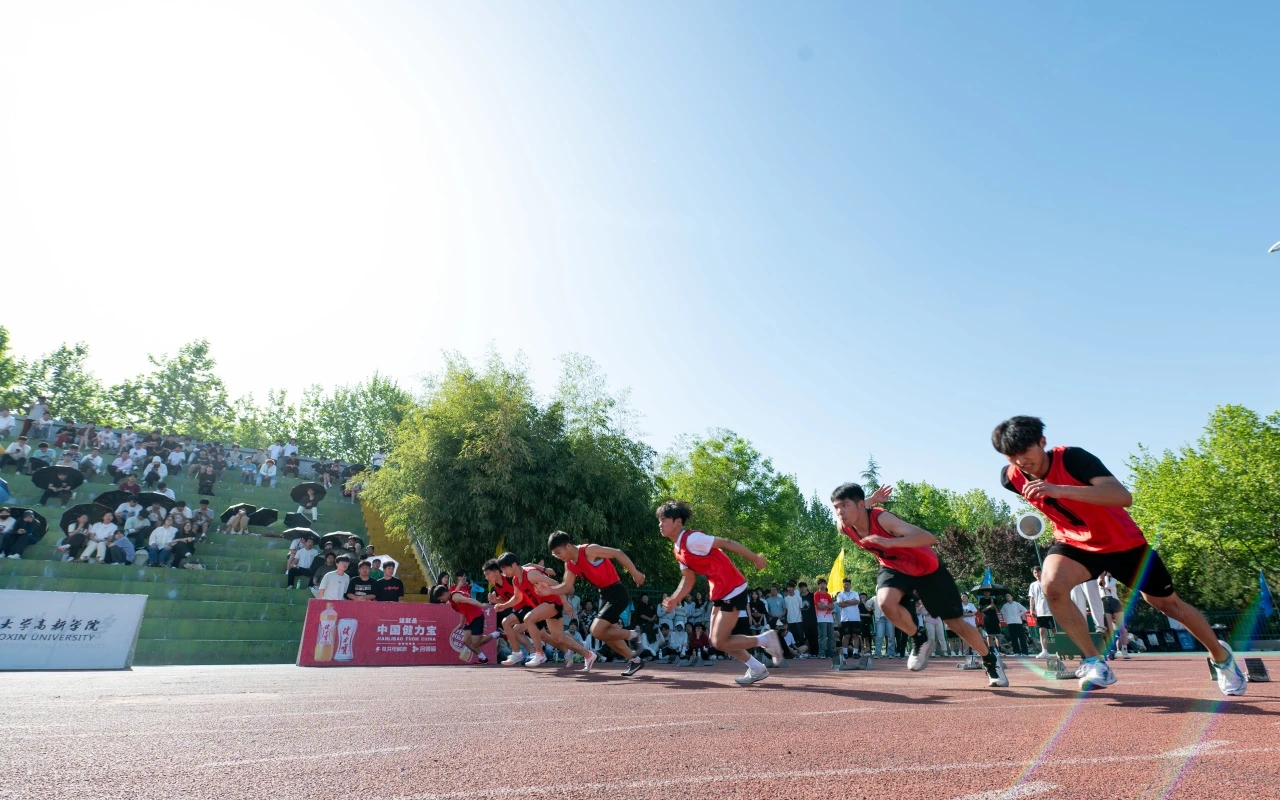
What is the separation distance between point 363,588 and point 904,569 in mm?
12272

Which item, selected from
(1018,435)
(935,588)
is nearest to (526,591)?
(935,588)

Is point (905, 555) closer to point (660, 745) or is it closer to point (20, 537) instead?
point (660, 745)

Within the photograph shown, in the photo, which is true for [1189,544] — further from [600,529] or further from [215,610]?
[215,610]

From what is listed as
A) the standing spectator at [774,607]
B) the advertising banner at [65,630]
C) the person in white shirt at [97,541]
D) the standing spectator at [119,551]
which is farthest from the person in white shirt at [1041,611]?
the person in white shirt at [97,541]

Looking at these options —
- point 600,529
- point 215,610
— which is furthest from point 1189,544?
point 215,610

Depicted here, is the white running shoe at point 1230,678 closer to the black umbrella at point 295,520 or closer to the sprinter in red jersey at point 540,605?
the sprinter in red jersey at point 540,605

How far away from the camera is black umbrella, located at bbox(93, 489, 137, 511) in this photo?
1903cm

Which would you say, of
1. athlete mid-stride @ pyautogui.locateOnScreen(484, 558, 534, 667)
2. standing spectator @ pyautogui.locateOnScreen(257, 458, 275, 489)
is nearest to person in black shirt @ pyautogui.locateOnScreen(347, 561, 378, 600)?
athlete mid-stride @ pyautogui.locateOnScreen(484, 558, 534, 667)

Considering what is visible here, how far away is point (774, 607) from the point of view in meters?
19.4

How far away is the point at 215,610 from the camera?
16.1m

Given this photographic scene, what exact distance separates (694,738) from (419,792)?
67.1 inches

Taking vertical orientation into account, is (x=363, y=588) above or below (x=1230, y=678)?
above

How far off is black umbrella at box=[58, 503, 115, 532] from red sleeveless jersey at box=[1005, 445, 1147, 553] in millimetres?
20549

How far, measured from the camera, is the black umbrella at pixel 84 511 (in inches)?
693
